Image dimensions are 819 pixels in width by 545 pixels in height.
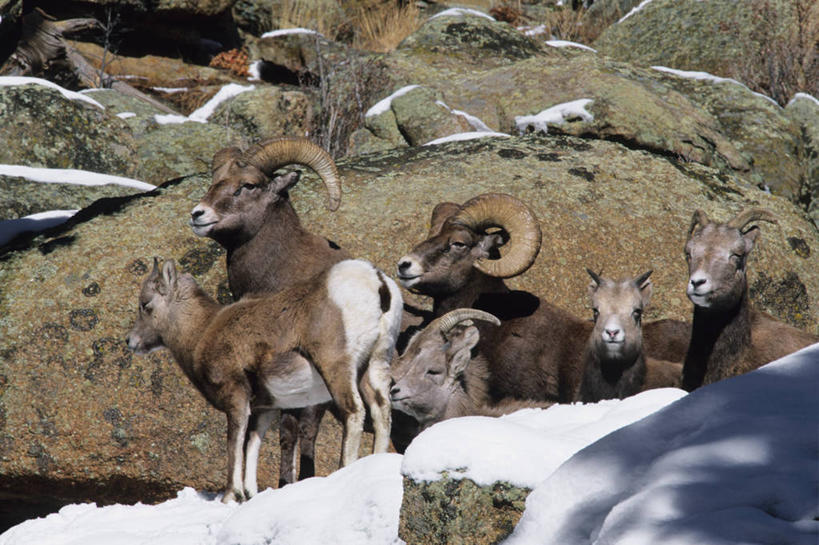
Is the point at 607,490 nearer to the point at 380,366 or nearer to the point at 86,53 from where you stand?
the point at 380,366

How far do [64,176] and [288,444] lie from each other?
5816mm

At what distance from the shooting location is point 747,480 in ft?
9.69

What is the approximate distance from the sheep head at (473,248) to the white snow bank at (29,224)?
436 centimetres

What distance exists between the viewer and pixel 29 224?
10102 millimetres

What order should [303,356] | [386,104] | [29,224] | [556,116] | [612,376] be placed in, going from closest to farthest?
[303,356], [612,376], [29,224], [556,116], [386,104]

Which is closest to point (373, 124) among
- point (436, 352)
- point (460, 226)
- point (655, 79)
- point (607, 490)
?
point (655, 79)

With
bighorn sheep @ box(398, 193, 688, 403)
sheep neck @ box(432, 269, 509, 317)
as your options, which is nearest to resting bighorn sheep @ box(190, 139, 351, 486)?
bighorn sheep @ box(398, 193, 688, 403)

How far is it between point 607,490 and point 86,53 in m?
19.8

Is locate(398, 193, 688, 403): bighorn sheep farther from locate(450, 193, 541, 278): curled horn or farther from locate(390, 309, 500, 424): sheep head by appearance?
locate(390, 309, 500, 424): sheep head

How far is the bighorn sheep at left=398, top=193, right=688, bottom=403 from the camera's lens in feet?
25.7

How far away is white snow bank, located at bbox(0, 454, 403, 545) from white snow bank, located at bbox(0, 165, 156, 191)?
5.61 m

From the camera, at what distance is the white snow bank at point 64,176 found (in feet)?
36.4

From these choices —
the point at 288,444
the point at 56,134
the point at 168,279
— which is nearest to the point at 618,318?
the point at 288,444

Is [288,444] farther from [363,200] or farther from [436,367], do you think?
[363,200]
